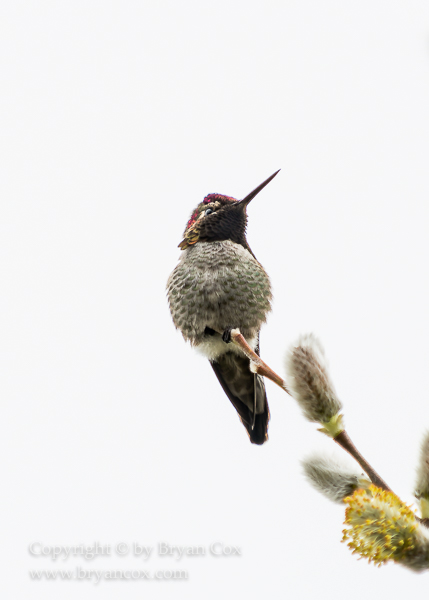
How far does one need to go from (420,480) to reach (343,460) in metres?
0.20

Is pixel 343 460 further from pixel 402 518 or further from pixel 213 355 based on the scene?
pixel 213 355

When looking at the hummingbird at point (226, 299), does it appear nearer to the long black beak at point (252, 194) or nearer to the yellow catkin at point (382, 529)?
the long black beak at point (252, 194)

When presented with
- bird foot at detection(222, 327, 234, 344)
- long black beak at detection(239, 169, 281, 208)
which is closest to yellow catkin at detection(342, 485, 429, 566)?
bird foot at detection(222, 327, 234, 344)

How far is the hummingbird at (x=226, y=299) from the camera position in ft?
11.6

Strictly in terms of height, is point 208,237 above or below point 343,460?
above

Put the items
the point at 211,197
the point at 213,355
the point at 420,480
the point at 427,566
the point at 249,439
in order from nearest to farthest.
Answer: the point at 427,566 → the point at 420,480 → the point at 249,439 → the point at 213,355 → the point at 211,197

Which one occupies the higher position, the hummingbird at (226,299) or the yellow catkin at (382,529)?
the hummingbird at (226,299)

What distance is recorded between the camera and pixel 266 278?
3.93 metres

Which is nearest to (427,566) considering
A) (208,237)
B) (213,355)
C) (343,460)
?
(343,460)

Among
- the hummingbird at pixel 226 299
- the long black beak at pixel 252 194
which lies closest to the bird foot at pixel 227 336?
the hummingbird at pixel 226 299

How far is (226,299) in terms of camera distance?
3521mm

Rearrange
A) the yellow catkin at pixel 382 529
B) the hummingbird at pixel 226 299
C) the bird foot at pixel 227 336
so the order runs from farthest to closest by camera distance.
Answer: the hummingbird at pixel 226 299
the bird foot at pixel 227 336
the yellow catkin at pixel 382 529

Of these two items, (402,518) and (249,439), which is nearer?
(402,518)

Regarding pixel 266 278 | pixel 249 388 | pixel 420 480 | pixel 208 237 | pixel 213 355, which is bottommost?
pixel 420 480
